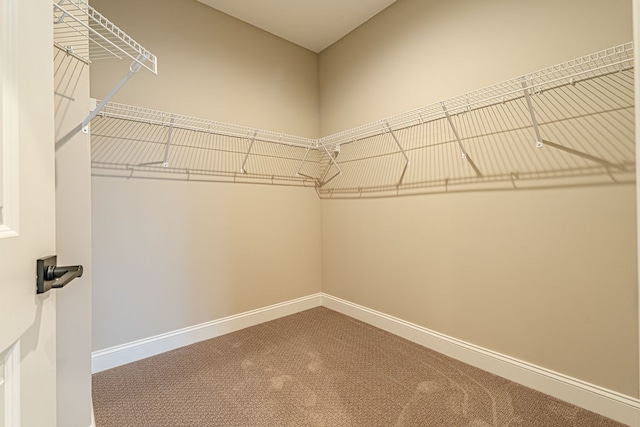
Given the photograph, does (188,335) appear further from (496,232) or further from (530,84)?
(530,84)

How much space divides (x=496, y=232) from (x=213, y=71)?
7.91 ft

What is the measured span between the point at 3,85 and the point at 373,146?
2.27 m

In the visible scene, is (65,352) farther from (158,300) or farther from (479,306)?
(479,306)

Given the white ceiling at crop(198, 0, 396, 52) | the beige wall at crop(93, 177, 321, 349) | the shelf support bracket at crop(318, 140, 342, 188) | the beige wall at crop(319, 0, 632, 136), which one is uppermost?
the white ceiling at crop(198, 0, 396, 52)

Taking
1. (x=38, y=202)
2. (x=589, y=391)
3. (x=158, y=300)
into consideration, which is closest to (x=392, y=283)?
(x=589, y=391)

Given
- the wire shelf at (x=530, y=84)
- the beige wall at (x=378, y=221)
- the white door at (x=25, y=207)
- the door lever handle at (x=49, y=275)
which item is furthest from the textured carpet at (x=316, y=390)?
the wire shelf at (x=530, y=84)

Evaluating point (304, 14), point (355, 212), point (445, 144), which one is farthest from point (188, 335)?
point (304, 14)

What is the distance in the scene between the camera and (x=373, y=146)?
2494mm

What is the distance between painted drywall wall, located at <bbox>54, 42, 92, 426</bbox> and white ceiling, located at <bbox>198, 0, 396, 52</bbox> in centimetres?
159

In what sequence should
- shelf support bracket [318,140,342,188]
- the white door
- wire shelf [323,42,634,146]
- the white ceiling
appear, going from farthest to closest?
shelf support bracket [318,140,342,188], the white ceiling, wire shelf [323,42,634,146], the white door

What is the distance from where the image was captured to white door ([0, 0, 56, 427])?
0.51 metres

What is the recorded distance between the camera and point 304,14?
242 cm

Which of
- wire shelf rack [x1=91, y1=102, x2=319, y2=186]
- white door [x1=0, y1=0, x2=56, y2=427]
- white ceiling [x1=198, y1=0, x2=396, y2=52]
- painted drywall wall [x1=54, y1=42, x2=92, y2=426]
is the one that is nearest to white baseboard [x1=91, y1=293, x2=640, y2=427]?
painted drywall wall [x1=54, y1=42, x2=92, y2=426]

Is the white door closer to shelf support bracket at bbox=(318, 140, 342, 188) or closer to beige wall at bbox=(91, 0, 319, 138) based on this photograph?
beige wall at bbox=(91, 0, 319, 138)
